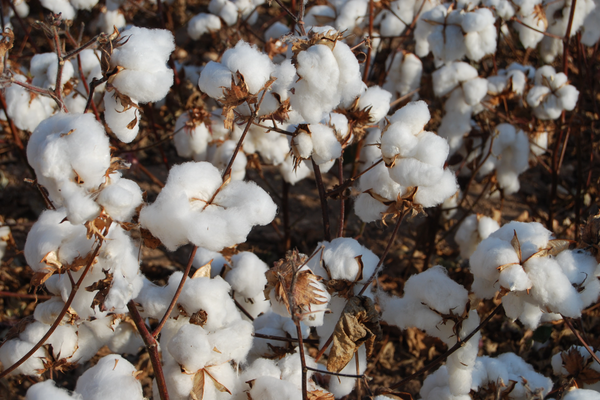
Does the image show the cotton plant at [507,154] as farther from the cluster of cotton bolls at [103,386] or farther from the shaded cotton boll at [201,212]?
the cluster of cotton bolls at [103,386]

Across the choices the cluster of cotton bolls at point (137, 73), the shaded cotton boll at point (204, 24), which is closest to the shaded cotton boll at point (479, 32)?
the shaded cotton boll at point (204, 24)

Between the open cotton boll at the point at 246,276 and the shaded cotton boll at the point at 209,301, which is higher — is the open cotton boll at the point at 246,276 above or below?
below

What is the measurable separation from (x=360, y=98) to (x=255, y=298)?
0.82m

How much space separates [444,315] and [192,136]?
1.46 meters

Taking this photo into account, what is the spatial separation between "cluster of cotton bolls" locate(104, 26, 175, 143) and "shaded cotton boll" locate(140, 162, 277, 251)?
19 centimetres

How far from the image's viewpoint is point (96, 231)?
1.01 m

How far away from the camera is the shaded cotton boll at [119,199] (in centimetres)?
100

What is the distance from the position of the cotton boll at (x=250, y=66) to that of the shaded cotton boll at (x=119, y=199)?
387mm

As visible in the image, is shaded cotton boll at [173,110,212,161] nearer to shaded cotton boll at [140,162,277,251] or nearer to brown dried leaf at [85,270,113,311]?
shaded cotton boll at [140,162,277,251]

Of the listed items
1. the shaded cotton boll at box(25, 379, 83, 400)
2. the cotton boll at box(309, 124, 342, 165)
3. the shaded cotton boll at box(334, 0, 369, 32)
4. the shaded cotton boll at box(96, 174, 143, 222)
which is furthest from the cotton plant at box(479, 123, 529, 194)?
the shaded cotton boll at box(25, 379, 83, 400)

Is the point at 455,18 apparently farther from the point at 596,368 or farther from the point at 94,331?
the point at 94,331

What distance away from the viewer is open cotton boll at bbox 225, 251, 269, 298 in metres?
1.64

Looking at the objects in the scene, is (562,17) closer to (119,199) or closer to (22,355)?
(119,199)

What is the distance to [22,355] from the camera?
149 cm
